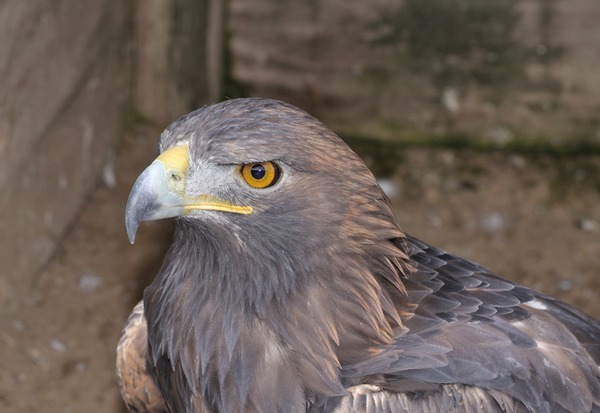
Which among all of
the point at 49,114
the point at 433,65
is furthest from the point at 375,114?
the point at 49,114

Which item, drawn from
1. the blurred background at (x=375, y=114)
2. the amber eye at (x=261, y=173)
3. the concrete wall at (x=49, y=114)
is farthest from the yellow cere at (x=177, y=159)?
the blurred background at (x=375, y=114)

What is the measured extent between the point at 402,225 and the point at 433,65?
1082mm

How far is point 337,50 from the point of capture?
6.81m

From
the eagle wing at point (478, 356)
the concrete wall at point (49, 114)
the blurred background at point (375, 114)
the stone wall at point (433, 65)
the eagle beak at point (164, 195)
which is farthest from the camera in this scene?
the stone wall at point (433, 65)

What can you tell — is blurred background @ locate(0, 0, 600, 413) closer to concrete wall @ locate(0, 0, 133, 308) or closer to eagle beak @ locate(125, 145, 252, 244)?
concrete wall @ locate(0, 0, 133, 308)

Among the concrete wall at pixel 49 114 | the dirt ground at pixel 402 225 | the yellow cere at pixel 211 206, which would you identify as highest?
the yellow cere at pixel 211 206

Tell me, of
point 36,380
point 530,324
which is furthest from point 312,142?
point 36,380

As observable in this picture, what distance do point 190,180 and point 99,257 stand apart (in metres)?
3.06

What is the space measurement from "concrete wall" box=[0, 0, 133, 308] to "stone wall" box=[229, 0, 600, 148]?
3.25 feet

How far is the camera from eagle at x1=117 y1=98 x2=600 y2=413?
312cm

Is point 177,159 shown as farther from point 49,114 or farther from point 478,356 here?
point 49,114

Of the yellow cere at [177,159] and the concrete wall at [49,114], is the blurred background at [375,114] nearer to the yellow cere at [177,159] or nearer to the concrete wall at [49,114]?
the concrete wall at [49,114]

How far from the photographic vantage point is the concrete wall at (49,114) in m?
4.97

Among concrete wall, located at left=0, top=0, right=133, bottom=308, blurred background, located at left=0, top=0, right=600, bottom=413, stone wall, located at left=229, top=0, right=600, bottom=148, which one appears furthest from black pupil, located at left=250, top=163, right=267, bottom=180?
stone wall, located at left=229, top=0, right=600, bottom=148
